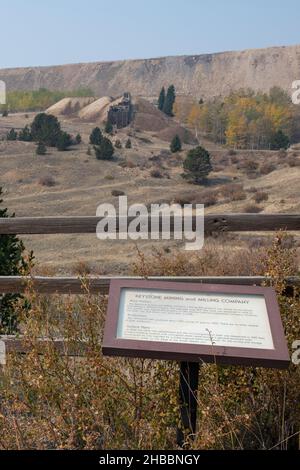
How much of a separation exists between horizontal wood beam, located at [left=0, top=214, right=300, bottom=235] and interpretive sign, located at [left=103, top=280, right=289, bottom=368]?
1108 millimetres

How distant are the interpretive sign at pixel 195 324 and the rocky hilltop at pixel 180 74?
13034cm

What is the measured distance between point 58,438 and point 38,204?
90.3 feet

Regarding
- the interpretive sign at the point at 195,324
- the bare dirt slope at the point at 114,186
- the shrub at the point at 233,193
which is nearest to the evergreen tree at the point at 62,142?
the bare dirt slope at the point at 114,186

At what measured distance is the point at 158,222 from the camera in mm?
4148

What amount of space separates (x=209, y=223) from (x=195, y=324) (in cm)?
137

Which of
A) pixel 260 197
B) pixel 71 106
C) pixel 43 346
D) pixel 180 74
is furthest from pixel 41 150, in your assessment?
pixel 180 74

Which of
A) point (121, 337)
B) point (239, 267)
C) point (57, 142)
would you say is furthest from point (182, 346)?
point (57, 142)

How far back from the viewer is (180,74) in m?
147

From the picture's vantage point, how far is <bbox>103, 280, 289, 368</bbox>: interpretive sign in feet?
8.75

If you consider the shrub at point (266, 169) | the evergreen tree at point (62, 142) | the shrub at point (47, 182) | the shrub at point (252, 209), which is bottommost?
the shrub at point (252, 209)

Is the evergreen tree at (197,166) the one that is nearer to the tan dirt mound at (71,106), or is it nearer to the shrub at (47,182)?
the shrub at (47,182)

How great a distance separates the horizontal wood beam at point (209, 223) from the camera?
410 cm

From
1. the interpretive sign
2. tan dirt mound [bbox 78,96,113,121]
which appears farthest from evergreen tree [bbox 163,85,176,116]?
the interpretive sign

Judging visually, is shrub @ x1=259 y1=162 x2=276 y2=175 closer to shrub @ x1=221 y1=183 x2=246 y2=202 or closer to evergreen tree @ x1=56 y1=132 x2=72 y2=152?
shrub @ x1=221 y1=183 x2=246 y2=202
